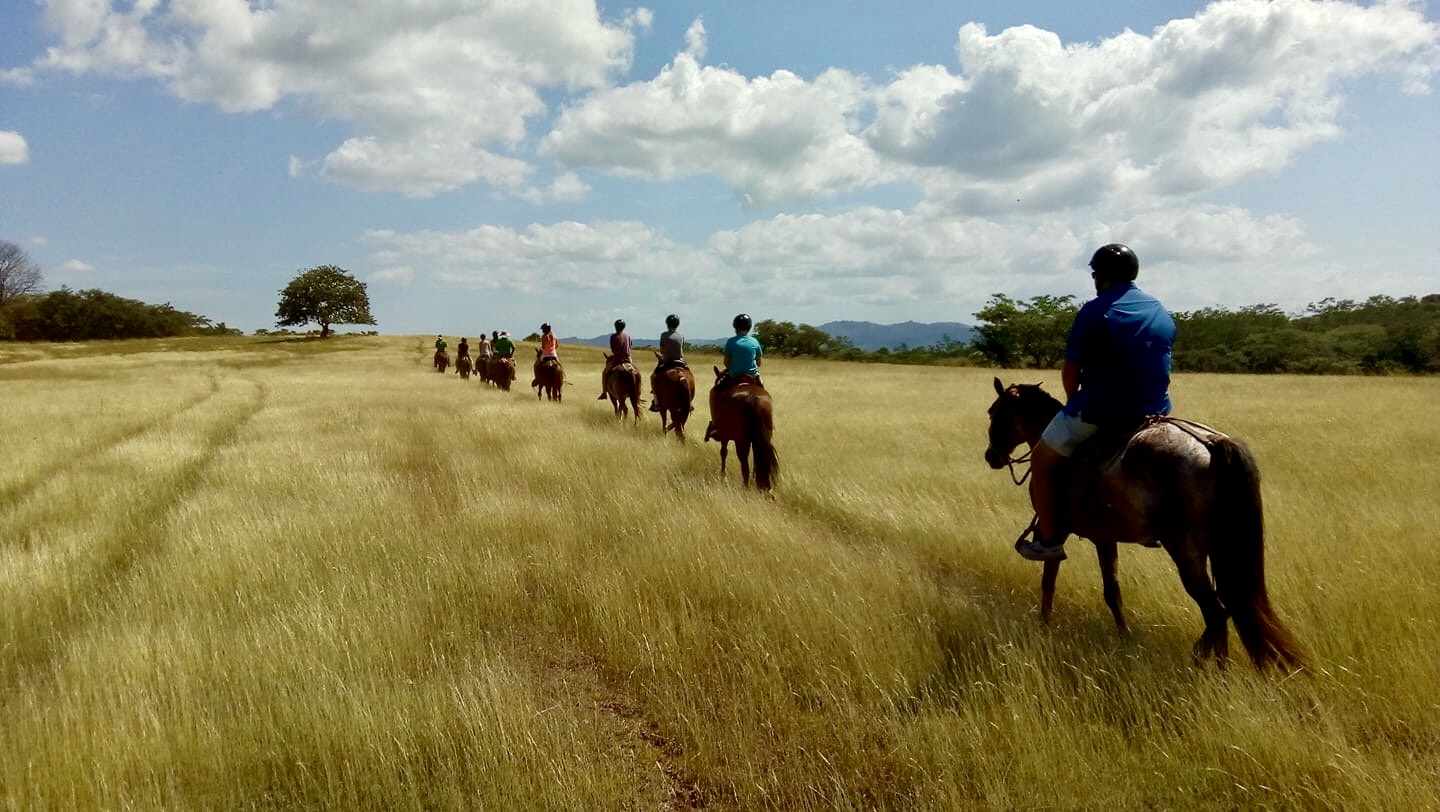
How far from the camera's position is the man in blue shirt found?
446cm

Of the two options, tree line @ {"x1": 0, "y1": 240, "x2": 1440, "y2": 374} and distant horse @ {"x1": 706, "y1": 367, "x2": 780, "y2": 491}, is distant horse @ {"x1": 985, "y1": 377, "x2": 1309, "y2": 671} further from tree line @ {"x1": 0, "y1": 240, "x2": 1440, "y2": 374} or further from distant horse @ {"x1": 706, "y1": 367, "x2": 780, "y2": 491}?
tree line @ {"x1": 0, "y1": 240, "x2": 1440, "y2": 374}

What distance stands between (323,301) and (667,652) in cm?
8709

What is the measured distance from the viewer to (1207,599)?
4.11m

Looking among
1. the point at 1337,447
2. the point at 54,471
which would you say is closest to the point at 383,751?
the point at 54,471

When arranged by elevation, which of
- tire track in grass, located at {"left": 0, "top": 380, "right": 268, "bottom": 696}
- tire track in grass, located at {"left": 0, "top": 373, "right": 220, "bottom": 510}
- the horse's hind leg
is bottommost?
tire track in grass, located at {"left": 0, "top": 380, "right": 268, "bottom": 696}

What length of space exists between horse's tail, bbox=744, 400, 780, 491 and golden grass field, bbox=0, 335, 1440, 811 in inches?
18.9

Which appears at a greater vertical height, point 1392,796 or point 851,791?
point 1392,796

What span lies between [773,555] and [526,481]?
483 cm

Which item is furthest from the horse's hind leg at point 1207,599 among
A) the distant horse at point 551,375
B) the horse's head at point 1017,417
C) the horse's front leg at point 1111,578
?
the distant horse at point 551,375

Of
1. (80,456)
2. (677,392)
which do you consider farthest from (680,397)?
(80,456)

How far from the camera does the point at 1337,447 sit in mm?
11641

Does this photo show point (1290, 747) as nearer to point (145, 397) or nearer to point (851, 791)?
point (851, 791)

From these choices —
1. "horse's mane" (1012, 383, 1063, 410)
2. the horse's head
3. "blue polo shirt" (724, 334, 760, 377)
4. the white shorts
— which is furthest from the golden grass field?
"blue polo shirt" (724, 334, 760, 377)

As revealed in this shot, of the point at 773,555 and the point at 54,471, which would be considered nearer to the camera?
the point at 773,555
